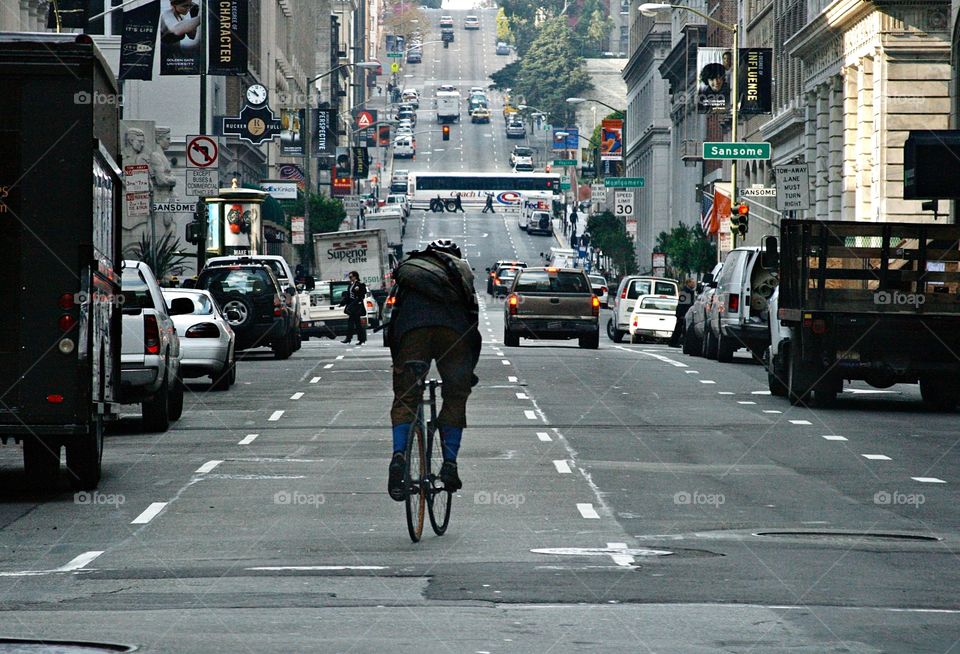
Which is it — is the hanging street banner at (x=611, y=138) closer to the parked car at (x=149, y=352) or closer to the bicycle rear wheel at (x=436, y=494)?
the parked car at (x=149, y=352)

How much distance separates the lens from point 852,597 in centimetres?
983

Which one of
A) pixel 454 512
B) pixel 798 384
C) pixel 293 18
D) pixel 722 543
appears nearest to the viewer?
pixel 722 543

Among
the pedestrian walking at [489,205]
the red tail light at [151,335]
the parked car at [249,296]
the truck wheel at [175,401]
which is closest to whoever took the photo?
the red tail light at [151,335]

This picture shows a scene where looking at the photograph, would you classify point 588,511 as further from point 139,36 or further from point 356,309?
point 139,36

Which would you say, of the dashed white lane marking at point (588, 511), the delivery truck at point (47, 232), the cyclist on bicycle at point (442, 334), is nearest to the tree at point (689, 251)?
the dashed white lane marking at point (588, 511)

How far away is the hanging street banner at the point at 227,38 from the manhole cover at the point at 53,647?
45551 millimetres

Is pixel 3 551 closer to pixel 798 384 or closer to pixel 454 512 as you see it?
pixel 454 512

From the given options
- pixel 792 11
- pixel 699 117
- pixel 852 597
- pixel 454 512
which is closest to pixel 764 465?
pixel 454 512

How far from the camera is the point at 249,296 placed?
36.6 metres

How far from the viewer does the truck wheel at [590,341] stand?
42.3 metres

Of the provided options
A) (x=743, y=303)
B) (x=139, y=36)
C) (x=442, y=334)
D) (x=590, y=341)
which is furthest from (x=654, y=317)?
(x=442, y=334)

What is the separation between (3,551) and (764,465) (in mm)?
7898

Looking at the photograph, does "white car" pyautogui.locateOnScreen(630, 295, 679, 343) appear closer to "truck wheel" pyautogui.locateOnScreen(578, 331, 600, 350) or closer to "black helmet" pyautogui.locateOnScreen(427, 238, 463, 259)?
"truck wheel" pyautogui.locateOnScreen(578, 331, 600, 350)

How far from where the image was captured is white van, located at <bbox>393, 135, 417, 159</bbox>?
19625 centimetres
